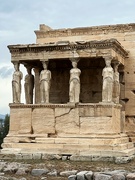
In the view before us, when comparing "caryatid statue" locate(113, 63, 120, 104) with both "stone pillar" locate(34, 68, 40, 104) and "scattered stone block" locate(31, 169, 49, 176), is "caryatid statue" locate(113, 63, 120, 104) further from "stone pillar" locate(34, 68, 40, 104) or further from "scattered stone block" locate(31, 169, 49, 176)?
"scattered stone block" locate(31, 169, 49, 176)

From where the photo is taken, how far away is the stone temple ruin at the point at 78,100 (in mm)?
14805

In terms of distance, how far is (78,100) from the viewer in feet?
50.2

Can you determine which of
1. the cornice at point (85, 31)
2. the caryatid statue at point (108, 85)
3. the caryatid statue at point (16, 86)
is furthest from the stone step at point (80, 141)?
the cornice at point (85, 31)

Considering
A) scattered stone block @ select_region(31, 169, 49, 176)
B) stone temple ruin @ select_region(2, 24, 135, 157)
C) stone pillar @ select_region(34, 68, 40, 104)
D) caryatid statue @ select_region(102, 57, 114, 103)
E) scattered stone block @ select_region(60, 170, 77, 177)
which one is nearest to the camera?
scattered stone block @ select_region(60, 170, 77, 177)

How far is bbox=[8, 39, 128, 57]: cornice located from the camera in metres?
15.2

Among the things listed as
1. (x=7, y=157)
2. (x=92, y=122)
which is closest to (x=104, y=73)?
(x=92, y=122)

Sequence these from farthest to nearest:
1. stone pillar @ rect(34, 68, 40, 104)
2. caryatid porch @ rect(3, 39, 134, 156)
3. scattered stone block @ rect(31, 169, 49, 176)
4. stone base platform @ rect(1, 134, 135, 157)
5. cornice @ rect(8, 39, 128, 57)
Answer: stone pillar @ rect(34, 68, 40, 104) < cornice @ rect(8, 39, 128, 57) < caryatid porch @ rect(3, 39, 134, 156) < stone base platform @ rect(1, 134, 135, 157) < scattered stone block @ rect(31, 169, 49, 176)

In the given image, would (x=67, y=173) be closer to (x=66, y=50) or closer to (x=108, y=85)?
(x=108, y=85)

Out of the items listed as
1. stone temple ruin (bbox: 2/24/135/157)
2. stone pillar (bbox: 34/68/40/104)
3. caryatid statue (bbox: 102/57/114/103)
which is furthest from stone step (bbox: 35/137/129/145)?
stone pillar (bbox: 34/68/40/104)

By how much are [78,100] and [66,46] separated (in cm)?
197

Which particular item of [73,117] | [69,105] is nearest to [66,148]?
[73,117]

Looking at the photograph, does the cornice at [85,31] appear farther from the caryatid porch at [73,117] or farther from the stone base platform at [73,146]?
the stone base platform at [73,146]

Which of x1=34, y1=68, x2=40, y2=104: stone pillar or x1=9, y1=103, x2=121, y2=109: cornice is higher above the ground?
x1=34, y1=68, x2=40, y2=104: stone pillar

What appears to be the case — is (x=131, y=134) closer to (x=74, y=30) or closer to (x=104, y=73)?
Answer: (x=104, y=73)
